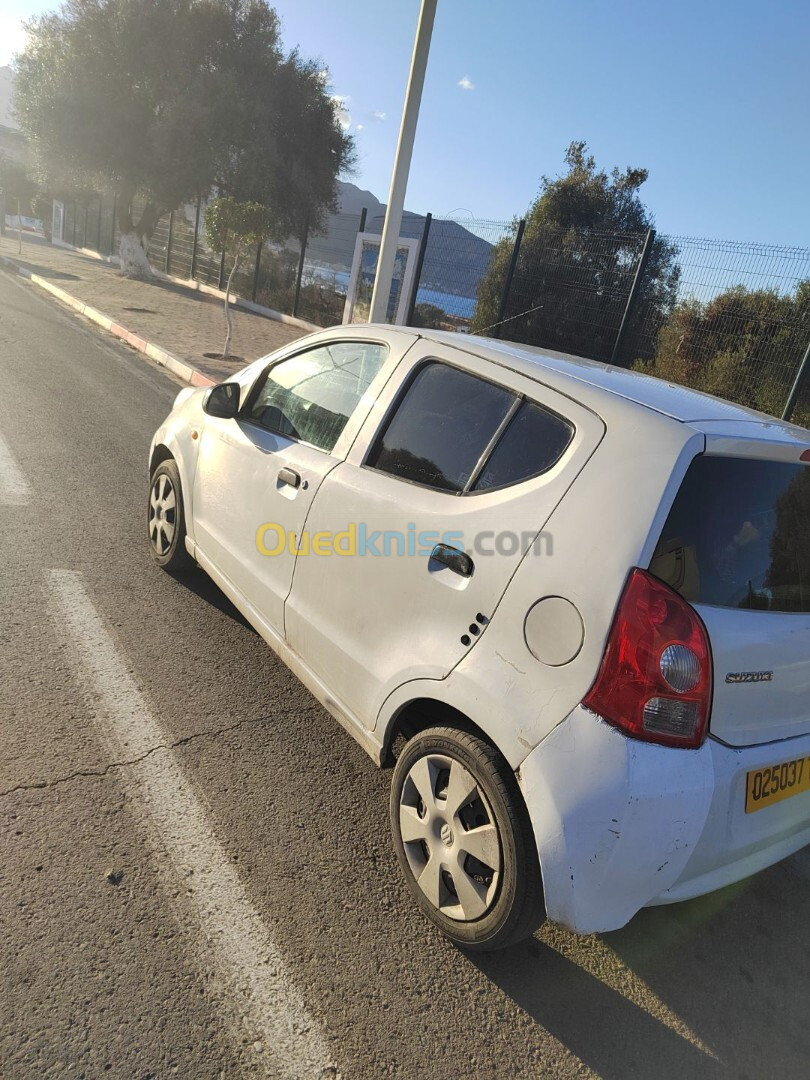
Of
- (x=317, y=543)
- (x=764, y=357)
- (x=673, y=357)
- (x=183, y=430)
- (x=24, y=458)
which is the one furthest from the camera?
(x=673, y=357)

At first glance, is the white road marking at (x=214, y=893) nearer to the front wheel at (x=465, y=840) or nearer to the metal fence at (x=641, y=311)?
the front wheel at (x=465, y=840)

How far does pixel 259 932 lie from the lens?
2.05 meters

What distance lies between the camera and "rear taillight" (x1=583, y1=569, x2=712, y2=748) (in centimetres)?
172

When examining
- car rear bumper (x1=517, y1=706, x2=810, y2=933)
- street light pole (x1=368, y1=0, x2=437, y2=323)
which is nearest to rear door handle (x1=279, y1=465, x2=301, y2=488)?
car rear bumper (x1=517, y1=706, x2=810, y2=933)

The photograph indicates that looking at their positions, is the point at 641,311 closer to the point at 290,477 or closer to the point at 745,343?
the point at 745,343

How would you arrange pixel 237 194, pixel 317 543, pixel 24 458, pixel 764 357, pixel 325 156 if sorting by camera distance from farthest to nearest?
pixel 325 156
pixel 237 194
pixel 764 357
pixel 24 458
pixel 317 543

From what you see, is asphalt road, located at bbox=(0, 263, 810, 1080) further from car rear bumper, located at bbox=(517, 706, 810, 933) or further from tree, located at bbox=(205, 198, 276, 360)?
tree, located at bbox=(205, 198, 276, 360)

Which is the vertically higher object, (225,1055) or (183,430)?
(183,430)

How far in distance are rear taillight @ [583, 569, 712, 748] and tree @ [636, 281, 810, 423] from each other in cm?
701

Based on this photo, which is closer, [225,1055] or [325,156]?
[225,1055]

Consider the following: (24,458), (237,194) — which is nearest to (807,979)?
(24,458)

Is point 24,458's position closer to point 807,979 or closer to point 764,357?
point 807,979

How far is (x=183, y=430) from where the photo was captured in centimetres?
396

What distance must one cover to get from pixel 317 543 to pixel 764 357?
755 centimetres
